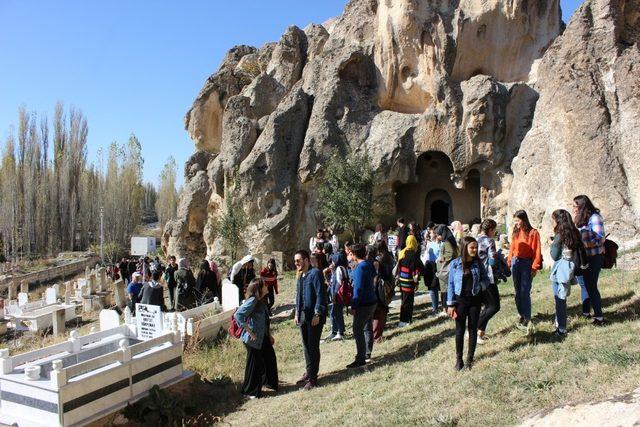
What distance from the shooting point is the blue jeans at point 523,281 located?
635cm

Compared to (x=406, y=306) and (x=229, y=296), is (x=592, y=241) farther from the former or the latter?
(x=229, y=296)

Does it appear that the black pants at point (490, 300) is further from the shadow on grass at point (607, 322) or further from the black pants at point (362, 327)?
the black pants at point (362, 327)

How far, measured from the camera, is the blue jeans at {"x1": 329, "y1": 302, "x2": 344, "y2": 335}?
8.50 meters

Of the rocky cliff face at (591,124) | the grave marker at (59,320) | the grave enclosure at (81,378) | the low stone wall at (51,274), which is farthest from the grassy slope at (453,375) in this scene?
the low stone wall at (51,274)

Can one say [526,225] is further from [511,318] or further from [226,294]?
[226,294]

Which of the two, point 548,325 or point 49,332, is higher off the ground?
point 548,325

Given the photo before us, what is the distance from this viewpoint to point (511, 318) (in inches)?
288

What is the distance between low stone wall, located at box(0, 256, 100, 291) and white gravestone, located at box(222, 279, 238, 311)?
20572mm

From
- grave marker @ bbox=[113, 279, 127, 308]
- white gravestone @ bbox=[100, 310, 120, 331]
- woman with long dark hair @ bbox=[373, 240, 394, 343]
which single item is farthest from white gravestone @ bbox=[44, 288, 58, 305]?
woman with long dark hair @ bbox=[373, 240, 394, 343]

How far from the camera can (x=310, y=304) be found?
6410mm

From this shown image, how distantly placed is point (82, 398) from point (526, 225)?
571cm

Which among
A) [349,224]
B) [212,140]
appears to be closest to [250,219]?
[349,224]

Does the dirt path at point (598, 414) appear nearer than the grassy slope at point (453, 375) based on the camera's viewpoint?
Yes

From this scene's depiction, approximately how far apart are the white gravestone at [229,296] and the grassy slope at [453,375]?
1.74 metres
